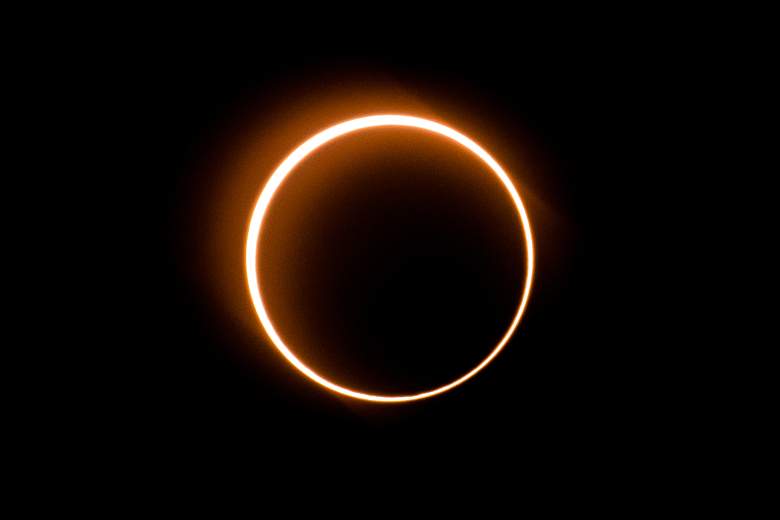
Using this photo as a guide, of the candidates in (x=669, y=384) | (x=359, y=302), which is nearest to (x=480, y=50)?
(x=359, y=302)

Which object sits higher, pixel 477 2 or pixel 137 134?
pixel 477 2

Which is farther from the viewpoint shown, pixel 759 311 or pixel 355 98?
pixel 759 311

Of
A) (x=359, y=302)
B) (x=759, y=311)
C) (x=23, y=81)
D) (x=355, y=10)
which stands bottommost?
(x=359, y=302)

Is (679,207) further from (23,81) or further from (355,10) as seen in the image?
(23,81)
